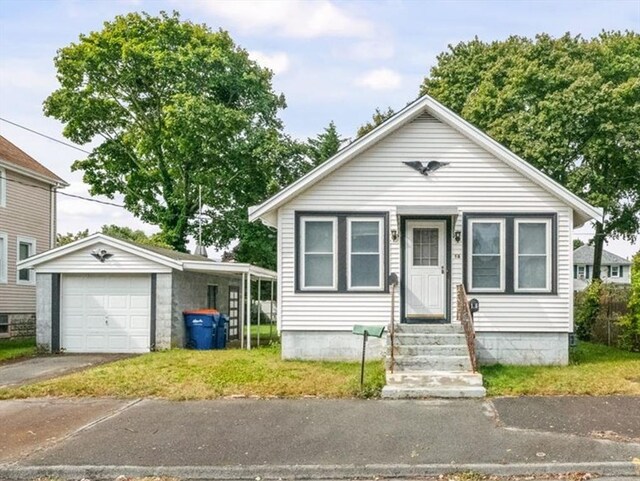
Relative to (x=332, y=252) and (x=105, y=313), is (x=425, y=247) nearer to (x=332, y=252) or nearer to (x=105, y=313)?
(x=332, y=252)

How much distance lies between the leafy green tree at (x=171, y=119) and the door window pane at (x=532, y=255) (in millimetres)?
17232

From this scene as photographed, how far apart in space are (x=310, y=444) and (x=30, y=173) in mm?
20098

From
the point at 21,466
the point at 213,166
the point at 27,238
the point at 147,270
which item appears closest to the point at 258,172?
the point at 213,166

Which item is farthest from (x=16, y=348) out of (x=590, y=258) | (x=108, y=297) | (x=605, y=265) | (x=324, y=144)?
(x=605, y=265)

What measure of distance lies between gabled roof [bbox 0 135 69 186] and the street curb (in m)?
18.1

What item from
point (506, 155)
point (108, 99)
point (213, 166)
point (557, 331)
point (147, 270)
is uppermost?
point (108, 99)

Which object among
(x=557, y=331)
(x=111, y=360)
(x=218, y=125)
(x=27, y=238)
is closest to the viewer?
(x=557, y=331)

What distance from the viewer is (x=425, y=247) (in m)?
13.8

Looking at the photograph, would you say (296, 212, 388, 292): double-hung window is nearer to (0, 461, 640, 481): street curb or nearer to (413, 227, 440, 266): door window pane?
(413, 227, 440, 266): door window pane

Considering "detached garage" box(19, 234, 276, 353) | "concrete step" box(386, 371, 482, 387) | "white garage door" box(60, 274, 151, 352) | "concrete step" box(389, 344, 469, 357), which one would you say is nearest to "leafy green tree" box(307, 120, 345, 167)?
"detached garage" box(19, 234, 276, 353)

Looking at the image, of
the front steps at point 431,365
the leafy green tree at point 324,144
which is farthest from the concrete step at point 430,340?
the leafy green tree at point 324,144

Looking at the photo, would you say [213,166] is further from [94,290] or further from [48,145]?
[94,290]

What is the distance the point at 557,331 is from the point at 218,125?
19.2 metres

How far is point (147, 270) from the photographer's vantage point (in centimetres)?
1678
